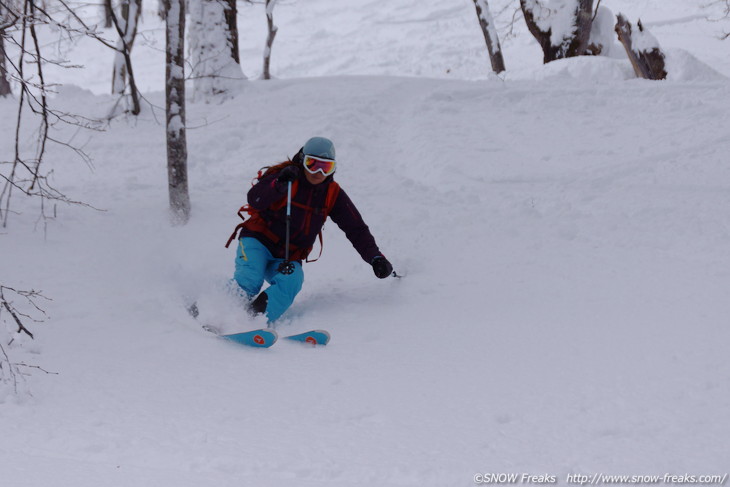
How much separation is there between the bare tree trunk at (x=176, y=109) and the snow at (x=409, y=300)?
0.26m

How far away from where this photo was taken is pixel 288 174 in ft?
15.0

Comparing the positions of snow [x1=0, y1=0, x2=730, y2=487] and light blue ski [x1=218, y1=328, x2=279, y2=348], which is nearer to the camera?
snow [x1=0, y1=0, x2=730, y2=487]

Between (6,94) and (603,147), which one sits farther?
(6,94)

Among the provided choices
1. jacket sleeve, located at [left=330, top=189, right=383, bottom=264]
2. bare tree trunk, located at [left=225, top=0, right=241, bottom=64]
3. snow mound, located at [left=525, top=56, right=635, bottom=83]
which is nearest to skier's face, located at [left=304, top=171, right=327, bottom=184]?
jacket sleeve, located at [left=330, top=189, right=383, bottom=264]

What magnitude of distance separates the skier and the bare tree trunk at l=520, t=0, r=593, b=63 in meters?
9.89

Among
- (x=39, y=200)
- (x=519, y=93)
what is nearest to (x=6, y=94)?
(x=39, y=200)

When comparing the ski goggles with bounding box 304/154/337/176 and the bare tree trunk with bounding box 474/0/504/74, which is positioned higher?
the bare tree trunk with bounding box 474/0/504/74

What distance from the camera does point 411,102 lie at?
10.3 metres

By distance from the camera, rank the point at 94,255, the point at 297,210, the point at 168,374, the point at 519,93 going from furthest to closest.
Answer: the point at 519,93
the point at 94,255
the point at 297,210
the point at 168,374

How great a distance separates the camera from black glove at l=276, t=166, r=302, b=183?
457 centimetres

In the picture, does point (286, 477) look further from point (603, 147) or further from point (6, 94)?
point (6, 94)

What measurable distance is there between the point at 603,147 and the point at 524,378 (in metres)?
5.36

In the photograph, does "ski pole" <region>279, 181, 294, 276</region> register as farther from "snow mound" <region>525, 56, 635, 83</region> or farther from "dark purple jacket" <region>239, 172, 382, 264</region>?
"snow mound" <region>525, 56, 635, 83</region>

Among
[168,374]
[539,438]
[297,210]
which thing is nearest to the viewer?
[539,438]
